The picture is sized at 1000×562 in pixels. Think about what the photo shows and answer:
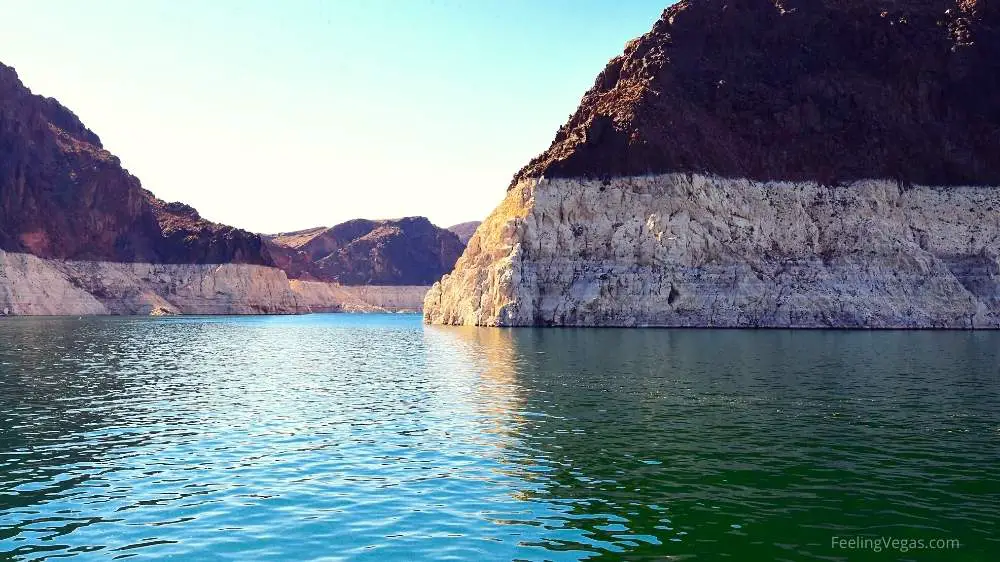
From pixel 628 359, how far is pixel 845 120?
74716mm

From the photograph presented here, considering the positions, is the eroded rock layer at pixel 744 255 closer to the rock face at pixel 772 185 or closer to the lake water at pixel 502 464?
the rock face at pixel 772 185

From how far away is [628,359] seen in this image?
5194 centimetres

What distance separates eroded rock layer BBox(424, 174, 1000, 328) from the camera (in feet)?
322

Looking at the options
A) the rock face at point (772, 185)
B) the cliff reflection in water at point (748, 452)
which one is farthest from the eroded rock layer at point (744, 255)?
the cliff reflection in water at point (748, 452)

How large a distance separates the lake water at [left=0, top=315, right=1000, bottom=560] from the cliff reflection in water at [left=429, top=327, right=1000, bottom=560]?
3.5 inches

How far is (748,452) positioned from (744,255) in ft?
272

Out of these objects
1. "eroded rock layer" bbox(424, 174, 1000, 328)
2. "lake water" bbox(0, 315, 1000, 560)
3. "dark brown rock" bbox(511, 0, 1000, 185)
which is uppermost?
"dark brown rock" bbox(511, 0, 1000, 185)

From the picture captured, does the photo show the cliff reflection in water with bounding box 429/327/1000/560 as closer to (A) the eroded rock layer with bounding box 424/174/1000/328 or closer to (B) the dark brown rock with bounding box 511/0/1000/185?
(A) the eroded rock layer with bounding box 424/174/1000/328

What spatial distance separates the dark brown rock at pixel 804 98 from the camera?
107 m

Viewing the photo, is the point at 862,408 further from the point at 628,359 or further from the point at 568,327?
the point at 568,327

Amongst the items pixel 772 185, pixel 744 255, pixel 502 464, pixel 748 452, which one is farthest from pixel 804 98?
pixel 502 464

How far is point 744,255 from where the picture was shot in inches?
4013

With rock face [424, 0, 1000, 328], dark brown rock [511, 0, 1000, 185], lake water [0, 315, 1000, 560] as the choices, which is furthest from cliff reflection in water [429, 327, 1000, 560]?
dark brown rock [511, 0, 1000, 185]

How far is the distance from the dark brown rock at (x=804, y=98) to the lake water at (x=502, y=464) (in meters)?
66.6
